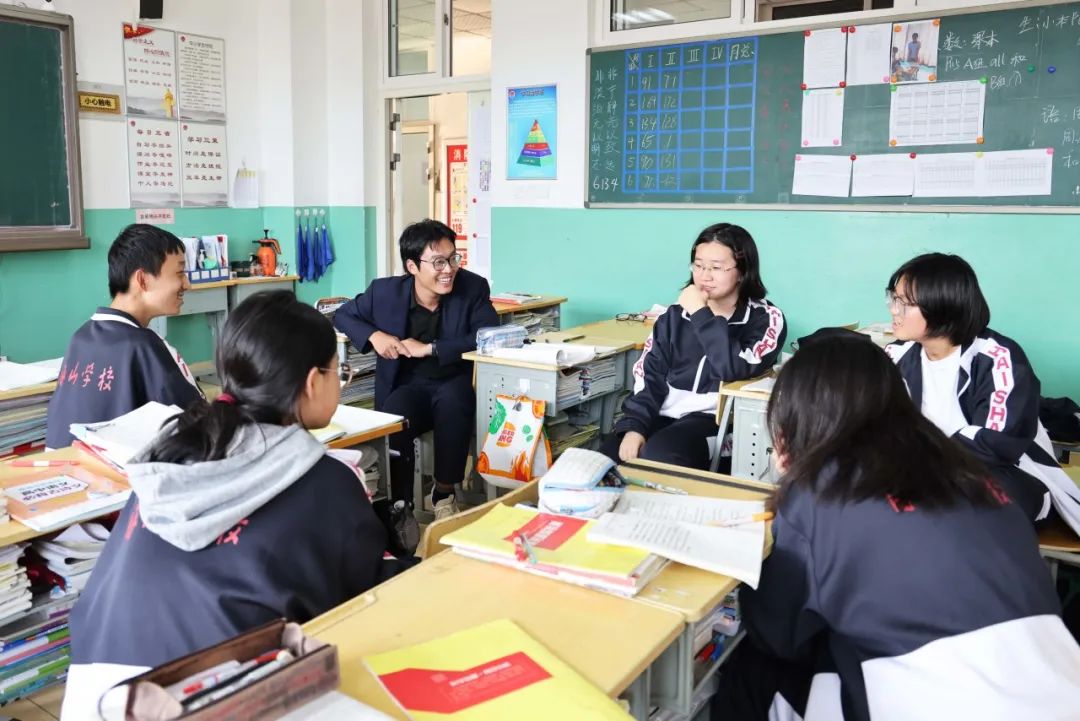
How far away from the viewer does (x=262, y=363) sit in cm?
135

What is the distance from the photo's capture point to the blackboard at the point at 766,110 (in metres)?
3.81

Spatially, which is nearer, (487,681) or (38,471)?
(487,681)

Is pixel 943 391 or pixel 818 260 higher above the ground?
pixel 818 260

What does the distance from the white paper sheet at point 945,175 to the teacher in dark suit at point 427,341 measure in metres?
2.16

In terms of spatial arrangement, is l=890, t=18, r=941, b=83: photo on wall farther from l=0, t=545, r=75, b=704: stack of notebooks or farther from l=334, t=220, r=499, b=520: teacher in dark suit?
l=0, t=545, r=75, b=704: stack of notebooks

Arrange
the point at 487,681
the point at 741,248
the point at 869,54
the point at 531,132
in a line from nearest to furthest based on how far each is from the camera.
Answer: the point at 487,681
the point at 741,248
the point at 869,54
the point at 531,132

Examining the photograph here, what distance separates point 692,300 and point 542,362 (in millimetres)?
616

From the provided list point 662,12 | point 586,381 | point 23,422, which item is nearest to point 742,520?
point 586,381

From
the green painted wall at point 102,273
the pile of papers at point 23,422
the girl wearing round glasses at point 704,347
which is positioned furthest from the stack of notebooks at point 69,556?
the green painted wall at point 102,273

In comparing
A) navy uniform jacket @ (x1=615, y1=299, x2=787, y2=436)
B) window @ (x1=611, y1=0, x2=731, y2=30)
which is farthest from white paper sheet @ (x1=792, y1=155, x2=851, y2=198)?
navy uniform jacket @ (x1=615, y1=299, x2=787, y2=436)

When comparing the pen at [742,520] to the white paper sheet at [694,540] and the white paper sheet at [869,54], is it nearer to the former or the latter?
the white paper sheet at [694,540]

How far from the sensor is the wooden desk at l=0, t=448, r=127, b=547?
1696 millimetres

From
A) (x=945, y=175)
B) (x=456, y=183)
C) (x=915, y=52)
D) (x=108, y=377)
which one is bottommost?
(x=108, y=377)

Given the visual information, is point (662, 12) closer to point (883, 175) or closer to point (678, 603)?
point (883, 175)
